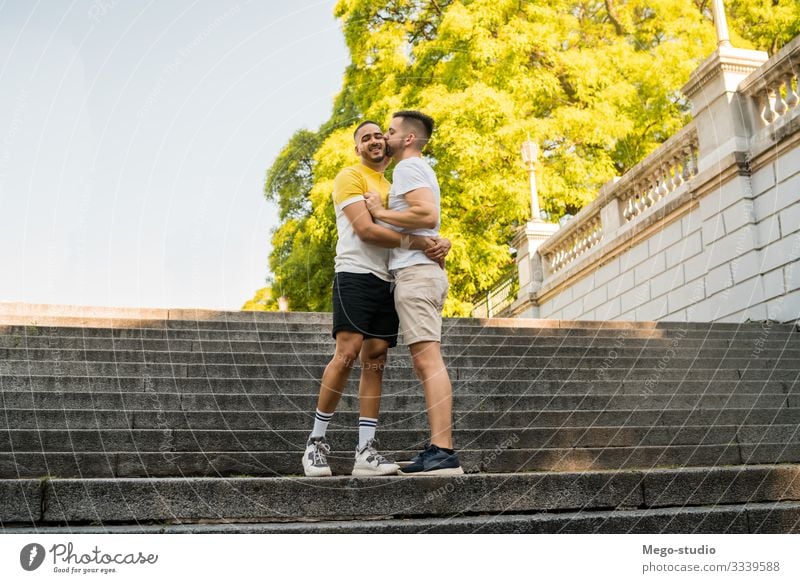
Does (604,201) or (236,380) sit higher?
(604,201)

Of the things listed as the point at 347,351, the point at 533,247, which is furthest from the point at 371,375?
the point at 533,247

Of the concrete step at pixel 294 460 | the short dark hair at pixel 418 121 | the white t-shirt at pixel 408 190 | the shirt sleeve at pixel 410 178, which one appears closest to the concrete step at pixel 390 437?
the concrete step at pixel 294 460

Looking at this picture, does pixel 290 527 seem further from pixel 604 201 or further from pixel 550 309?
pixel 550 309

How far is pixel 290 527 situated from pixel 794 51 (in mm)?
8478

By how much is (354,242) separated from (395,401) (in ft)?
6.74

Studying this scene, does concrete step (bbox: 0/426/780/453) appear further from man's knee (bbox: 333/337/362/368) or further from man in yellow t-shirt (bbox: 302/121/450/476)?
man's knee (bbox: 333/337/362/368)

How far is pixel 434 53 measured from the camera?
17.5 meters

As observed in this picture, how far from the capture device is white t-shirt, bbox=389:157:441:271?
155 inches

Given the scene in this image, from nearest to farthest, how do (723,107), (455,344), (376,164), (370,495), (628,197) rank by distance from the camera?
(370,495), (376,164), (455,344), (723,107), (628,197)

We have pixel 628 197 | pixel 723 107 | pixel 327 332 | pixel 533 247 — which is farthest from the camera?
pixel 533 247

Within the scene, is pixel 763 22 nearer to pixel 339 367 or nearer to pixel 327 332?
pixel 327 332

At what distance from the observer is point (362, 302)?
394 centimetres
